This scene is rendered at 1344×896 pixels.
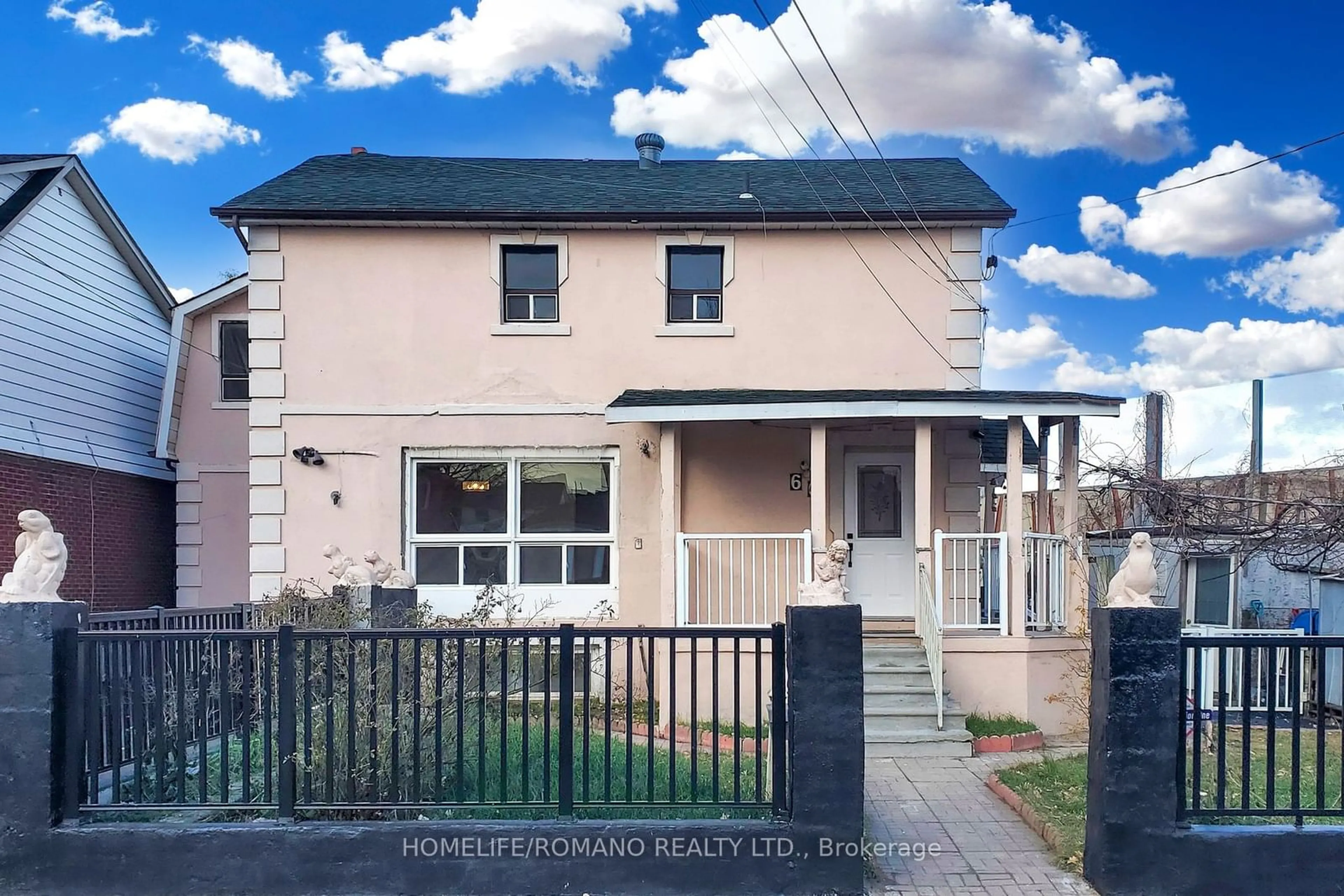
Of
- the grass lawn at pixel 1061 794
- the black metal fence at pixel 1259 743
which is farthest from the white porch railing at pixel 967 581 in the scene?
the black metal fence at pixel 1259 743

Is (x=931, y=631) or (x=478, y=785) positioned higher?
(x=931, y=631)

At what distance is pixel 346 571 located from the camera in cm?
773

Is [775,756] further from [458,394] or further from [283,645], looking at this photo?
[458,394]

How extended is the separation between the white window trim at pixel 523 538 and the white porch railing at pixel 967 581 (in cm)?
352

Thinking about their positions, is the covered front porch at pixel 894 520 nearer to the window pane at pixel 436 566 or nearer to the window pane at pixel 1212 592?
the window pane at pixel 436 566

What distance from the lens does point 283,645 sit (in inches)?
184

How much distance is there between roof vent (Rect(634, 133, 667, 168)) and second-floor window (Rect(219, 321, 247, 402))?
6.17 m

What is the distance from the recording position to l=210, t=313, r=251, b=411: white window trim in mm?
12953

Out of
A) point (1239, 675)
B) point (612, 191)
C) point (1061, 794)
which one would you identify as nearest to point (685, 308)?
point (612, 191)

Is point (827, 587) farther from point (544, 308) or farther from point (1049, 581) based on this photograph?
point (544, 308)

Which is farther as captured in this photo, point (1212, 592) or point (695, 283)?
point (1212, 592)

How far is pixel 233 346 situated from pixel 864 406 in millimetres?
9394

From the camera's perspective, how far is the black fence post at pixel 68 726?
4535 mm

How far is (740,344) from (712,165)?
11.6 ft
